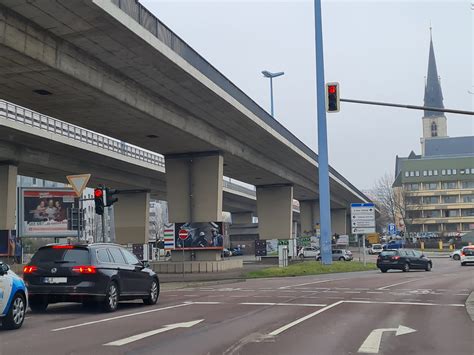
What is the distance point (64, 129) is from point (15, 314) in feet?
101

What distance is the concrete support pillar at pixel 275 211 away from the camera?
211 feet

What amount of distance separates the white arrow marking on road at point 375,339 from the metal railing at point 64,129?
24.7 metres

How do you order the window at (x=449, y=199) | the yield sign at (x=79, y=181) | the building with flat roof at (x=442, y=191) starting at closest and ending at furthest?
1. the yield sign at (x=79, y=181)
2. the building with flat roof at (x=442, y=191)
3. the window at (x=449, y=199)

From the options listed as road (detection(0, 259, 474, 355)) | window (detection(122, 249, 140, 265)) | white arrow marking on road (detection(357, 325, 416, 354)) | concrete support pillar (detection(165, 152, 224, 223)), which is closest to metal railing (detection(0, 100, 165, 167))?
concrete support pillar (detection(165, 152, 224, 223))

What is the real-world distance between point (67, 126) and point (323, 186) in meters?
17.5

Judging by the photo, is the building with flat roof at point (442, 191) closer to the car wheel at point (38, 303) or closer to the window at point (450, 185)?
the window at point (450, 185)

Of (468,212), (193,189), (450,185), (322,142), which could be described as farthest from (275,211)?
(468,212)

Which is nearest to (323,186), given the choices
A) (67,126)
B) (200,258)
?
(200,258)

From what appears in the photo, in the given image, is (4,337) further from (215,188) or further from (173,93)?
(215,188)

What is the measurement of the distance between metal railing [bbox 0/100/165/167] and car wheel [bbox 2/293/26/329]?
2131 centimetres

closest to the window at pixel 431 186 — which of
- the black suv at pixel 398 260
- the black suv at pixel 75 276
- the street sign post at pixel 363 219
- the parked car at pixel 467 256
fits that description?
the parked car at pixel 467 256

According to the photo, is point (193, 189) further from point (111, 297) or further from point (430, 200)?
point (430, 200)

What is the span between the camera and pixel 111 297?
46.5 feet

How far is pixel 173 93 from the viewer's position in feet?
93.6
